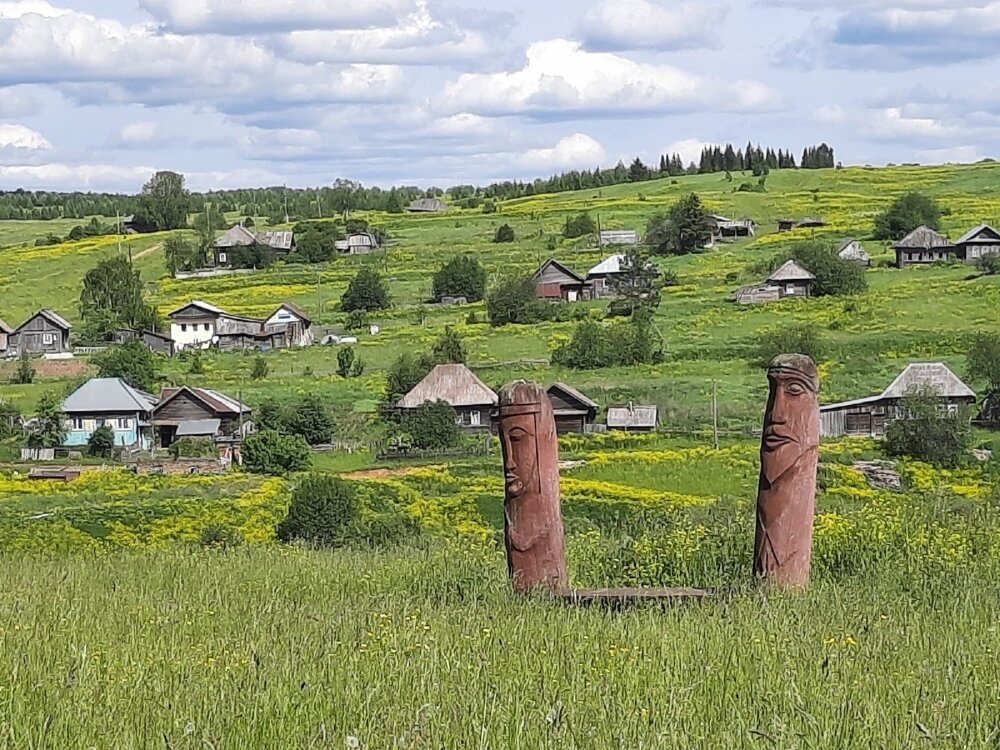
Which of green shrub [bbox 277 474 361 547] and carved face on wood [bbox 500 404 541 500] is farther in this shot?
green shrub [bbox 277 474 361 547]

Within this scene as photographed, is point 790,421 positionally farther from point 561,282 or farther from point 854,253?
point 854,253

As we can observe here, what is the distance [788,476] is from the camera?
8.38 m

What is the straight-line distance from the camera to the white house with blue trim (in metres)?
55.5

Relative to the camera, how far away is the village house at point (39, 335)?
78.8 m

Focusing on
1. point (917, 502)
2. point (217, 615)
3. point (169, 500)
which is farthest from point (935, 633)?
point (169, 500)

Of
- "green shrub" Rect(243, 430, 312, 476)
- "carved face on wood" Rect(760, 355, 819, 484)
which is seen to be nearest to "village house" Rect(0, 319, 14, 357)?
"green shrub" Rect(243, 430, 312, 476)

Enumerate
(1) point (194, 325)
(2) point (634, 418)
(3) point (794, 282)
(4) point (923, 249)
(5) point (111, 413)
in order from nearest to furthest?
(2) point (634, 418) < (5) point (111, 413) < (3) point (794, 282) < (1) point (194, 325) < (4) point (923, 249)

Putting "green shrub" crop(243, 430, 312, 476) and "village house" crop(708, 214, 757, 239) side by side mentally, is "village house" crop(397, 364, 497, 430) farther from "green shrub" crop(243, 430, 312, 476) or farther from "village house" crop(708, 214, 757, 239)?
"village house" crop(708, 214, 757, 239)

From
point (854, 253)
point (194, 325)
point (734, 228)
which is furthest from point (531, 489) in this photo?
point (734, 228)

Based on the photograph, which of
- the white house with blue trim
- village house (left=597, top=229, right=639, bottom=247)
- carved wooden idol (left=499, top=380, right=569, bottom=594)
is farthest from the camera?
village house (left=597, top=229, right=639, bottom=247)

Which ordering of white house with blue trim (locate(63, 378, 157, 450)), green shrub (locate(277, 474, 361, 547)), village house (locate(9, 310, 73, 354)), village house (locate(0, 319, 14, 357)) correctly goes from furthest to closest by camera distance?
1. village house (locate(0, 319, 14, 357))
2. village house (locate(9, 310, 73, 354))
3. white house with blue trim (locate(63, 378, 157, 450))
4. green shrub (locate(277, 474, 361, 547))

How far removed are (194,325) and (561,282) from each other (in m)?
22.8

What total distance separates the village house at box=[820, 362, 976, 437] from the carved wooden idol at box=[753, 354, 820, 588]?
40.5 metres

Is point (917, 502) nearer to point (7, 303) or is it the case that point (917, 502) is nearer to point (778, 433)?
point (778, 433)
